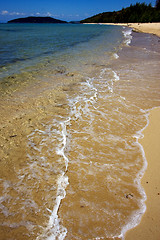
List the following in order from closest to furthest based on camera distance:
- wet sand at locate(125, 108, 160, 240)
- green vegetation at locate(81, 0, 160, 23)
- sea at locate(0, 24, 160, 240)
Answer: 1. wet sand at locate(125, 108, 160, 240)
2. sea at locate(0, 24, 160, 240)
3. green vegetation at locate(81, 0, 160, 23)

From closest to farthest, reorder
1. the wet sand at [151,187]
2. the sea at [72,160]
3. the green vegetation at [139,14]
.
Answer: the wet sand at [151,187]
the sea at [72,160]
the green vegetation at [139,14]

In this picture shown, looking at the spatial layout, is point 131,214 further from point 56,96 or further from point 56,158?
point 56,96

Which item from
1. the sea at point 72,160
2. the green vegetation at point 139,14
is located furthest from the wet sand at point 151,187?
the green vegetation at point 139,14

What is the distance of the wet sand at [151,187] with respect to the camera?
6.42 feet

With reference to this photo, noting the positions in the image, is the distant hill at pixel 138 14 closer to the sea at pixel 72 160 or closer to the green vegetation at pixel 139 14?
the green vegetation at pixel 139 14

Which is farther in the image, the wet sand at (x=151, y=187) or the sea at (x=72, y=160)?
the sea at (x=72, y=160)

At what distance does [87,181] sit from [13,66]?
28.8 ft

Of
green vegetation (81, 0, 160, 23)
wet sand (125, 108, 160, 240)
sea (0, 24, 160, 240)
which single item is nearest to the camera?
wet sand (125, 108, 160, 240)

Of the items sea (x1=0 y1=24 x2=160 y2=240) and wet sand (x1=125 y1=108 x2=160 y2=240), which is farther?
sea (x1=0 y1=24 x2=160 y2=240)

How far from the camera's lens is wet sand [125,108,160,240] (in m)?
1.96

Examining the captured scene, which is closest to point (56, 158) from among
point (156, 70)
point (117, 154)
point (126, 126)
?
point (117, 154)

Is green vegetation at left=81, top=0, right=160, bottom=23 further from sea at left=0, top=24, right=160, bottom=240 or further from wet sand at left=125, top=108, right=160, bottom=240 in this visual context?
wet sand at left=125, top=108, right=160, bottom=240

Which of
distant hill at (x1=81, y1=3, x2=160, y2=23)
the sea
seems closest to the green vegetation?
distant hill at (x1=81, y1=3, x2=160, y2=23)

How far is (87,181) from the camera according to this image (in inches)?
103
